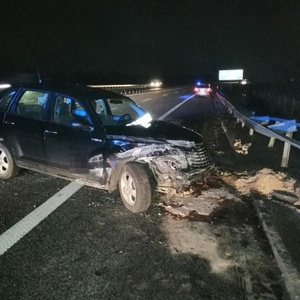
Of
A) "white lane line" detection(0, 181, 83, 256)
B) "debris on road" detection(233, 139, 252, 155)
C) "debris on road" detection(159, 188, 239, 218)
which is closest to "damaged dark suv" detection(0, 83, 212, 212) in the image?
"debris on road" detection(159, 188, 239, 218)

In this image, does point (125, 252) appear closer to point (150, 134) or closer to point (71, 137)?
point (150, 134)

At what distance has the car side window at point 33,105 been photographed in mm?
5902

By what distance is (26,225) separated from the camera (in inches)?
181

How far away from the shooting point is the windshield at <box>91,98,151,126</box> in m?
5.82

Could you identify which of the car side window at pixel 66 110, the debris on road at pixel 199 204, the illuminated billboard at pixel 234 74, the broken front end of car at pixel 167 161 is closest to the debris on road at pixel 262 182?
the debris on road at pixel 199 204

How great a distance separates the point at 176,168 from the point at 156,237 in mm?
1221

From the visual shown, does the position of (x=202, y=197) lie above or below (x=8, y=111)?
below

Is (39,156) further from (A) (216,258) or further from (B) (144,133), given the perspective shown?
(A) (216,258)

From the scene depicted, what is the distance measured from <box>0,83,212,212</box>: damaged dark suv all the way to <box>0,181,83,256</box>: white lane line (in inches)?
14.4

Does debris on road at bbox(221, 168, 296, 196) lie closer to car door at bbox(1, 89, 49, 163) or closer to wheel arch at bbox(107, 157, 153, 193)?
wheel arch at bbox(107, 157, 153, 193)

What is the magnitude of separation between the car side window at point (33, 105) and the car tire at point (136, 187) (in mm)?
1886

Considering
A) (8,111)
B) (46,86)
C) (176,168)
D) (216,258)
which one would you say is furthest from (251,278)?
(8,111)

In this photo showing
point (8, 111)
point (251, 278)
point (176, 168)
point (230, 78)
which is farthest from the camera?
point (230, 78)

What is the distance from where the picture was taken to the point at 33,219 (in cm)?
480
